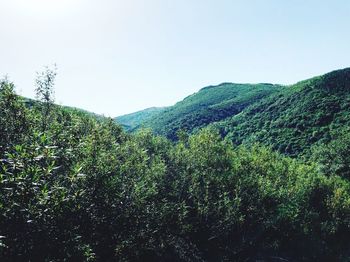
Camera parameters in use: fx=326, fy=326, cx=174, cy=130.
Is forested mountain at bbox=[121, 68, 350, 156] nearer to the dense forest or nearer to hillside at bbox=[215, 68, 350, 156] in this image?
hillside at bbox=[215, 68, 350, 156]

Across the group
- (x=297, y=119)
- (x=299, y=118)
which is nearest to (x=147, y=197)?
(x=297, y=119)

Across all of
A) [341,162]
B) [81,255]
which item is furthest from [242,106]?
[81,255]

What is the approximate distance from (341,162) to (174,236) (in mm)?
67520

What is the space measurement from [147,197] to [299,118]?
331ft

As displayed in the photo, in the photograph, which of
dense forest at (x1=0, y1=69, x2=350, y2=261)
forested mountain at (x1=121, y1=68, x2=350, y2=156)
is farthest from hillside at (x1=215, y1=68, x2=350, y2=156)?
dense forest at (x1=0, y1=69, x2=350, y2=261)

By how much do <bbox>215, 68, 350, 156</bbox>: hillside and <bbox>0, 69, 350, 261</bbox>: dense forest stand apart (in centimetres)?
1721

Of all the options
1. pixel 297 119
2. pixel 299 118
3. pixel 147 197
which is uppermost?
pixel 299 118

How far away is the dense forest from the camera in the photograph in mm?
13641

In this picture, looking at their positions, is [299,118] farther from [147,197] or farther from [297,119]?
[147,197]

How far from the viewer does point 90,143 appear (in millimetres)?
22484

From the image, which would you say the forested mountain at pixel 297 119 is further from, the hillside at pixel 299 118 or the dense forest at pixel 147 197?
the dense forest at pixel 147 197

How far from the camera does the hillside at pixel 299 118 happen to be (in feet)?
346

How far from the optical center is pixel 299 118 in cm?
11944

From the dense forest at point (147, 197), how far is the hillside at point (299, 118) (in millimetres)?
17209
